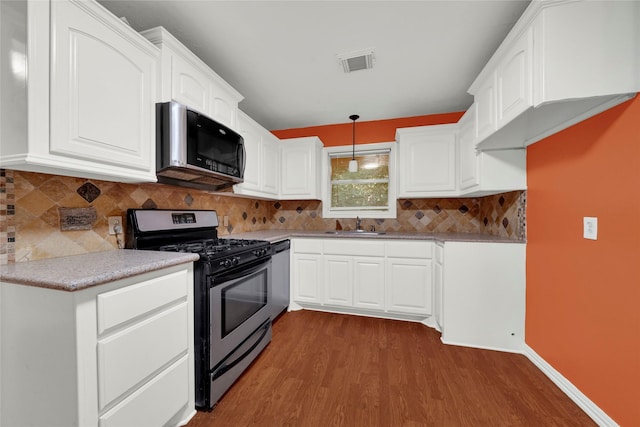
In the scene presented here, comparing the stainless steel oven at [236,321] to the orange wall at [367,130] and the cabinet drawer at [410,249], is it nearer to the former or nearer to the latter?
the cabinet drawer at [410,249]

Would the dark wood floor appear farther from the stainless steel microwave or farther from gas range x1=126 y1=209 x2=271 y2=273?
the stainless steel microwave

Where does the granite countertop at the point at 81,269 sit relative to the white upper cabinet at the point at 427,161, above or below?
below

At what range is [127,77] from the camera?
4.26 ft

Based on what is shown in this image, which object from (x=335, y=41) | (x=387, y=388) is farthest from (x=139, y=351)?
(x=335, y=41)

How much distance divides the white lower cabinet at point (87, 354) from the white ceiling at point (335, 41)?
159cm

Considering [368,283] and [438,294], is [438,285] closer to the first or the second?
[438,294]

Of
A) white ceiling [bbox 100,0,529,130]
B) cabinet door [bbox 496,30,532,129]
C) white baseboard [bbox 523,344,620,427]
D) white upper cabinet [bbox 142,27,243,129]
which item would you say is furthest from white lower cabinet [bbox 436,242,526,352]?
white upper cabinet [bbox 142,27,243,129]

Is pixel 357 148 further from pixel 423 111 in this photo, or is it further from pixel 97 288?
pixel 97 288

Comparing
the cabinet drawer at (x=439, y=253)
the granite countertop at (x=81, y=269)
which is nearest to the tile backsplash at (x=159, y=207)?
the granite countertop at (x=81, y=269)

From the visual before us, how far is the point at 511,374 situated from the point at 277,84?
301 centimetres

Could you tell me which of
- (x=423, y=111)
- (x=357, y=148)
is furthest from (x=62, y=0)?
(x=423, y=111)

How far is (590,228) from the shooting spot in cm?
141

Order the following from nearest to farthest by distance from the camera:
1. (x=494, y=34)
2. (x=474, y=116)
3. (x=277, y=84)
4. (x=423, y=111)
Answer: (x=494, y=34), (x=474, y=116), (x=277, y=84), (x=423, y=111)

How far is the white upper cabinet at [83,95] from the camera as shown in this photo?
0.96m
